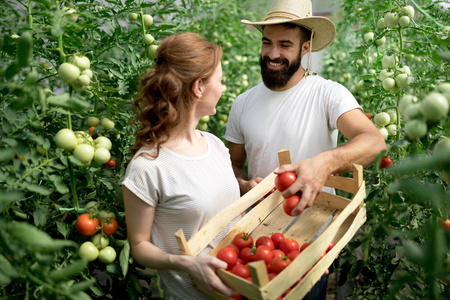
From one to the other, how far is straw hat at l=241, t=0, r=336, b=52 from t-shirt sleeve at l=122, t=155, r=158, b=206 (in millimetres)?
1085

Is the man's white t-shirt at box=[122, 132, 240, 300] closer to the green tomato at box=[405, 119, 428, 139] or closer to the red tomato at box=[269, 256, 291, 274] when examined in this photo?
the red tomato at box=[269, 256, 291, 274]

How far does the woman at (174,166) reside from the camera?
135 cm

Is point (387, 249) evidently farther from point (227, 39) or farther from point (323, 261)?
point (227, 39)

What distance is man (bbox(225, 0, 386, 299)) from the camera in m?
1.92

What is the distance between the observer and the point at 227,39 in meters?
3.39

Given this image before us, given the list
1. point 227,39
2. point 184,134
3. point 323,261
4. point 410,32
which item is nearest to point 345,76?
point 410,32

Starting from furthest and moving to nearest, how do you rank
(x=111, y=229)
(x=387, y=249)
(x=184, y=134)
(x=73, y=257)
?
(x=387, y=249) → (x=184, y=134) → (x=111, y=229) → (x=73, y=257)

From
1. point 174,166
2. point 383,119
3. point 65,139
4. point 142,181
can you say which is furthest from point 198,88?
point 383,119

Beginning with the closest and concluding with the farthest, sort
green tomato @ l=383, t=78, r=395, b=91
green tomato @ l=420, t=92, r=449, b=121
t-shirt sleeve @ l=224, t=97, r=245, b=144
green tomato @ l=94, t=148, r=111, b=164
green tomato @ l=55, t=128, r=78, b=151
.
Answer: green tomato @ l=420, t=92, r=449, b=121
green tomato @ l=55, t=128, r=78, b=151
green tomato @ l=94, t=148, r=111, b=164
green tomato @ l=383, t=78, r=395, b=91
t-shirt sleeve @ l=224, t=97, r=245, b=144

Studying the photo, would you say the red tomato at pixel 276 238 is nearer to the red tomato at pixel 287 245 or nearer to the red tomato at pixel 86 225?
the red tomato at pixel 287 245

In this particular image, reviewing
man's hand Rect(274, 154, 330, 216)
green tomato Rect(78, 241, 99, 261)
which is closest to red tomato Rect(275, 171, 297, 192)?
man's hand Rect(274, 154, 330, 216)

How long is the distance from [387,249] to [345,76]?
2032mm

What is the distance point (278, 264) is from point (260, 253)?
101 mm

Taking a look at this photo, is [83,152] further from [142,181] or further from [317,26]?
[317,26]
